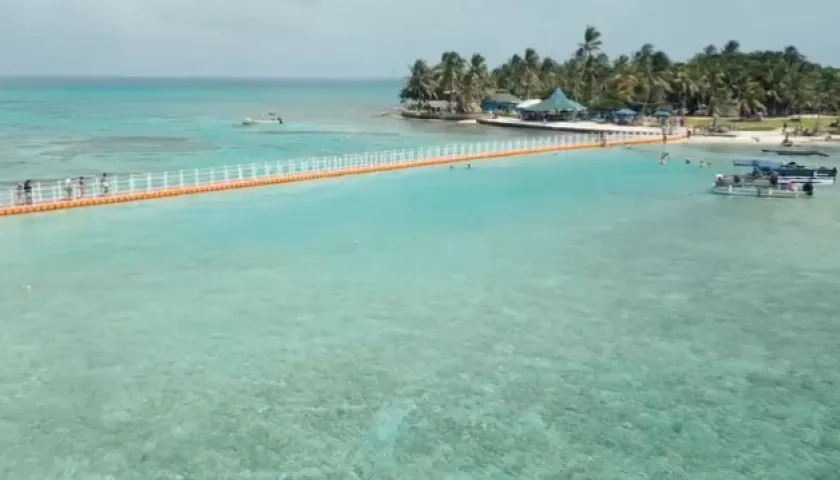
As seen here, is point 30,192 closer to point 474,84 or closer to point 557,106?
point 557,106

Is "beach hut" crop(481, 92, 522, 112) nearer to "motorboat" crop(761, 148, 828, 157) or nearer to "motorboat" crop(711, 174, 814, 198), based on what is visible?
"motorboat" crop(761, 148, 828, 157)

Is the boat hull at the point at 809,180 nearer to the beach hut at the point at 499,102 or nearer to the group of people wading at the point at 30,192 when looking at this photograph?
the group of people wading at the point at 30,192

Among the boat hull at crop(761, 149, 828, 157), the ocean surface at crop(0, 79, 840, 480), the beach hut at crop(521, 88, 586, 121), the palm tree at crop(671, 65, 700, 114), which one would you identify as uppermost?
the palm tree at crop(671, 65, 700, 114)

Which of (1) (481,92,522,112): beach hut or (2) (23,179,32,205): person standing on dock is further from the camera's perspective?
(1) (481,92,522,112): beach hut

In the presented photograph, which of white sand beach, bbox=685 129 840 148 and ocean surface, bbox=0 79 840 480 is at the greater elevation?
white sand beach, bbox=685 129 840 148

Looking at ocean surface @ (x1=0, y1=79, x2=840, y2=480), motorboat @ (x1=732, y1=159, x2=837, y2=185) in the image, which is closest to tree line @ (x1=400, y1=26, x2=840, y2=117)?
motorboat @ (x1=732, y1=159, x2=837, y2=185)

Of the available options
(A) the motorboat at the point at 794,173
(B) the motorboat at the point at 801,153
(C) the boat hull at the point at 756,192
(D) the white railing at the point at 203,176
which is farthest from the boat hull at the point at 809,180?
(D) the white railing at the point at 203,176

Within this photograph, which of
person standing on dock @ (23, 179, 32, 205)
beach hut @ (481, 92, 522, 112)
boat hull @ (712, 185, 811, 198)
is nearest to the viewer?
person standing on dock @ (23, 179, 32, 205)
